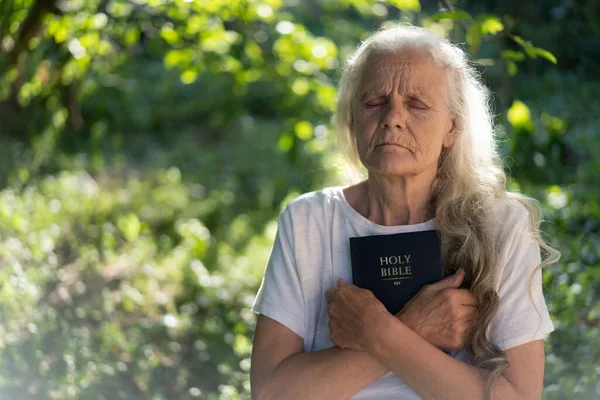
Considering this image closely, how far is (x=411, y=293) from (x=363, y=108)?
490 millimetres

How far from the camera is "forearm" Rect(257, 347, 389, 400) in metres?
1.76

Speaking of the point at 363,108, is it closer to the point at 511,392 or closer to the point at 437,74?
the point at 437,74

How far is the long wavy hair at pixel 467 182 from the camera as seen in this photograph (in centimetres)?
178

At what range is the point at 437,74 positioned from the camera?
1894 millimetres

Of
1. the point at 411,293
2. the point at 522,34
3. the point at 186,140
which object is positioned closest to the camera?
the point at 411,293

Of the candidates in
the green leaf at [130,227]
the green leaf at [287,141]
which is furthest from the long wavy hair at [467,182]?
the green leaf at [130,227]

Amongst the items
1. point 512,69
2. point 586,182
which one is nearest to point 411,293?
point 512,69

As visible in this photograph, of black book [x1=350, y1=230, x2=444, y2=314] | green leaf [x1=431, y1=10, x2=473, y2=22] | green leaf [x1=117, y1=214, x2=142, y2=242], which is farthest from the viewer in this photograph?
green leaf [x1=117, y1=214, x2=142, y2=242]

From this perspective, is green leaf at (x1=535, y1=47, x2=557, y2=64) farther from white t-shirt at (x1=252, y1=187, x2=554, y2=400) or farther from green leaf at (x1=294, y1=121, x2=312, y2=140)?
green leaf at (x1=294, y1=121, x2=312, y2=140)

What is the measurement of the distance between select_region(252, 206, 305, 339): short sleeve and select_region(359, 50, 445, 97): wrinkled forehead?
422mm

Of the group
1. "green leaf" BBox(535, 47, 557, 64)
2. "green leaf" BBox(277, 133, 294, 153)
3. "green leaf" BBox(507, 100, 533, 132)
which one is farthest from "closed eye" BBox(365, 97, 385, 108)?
"green leaf" BBox(507, 100, 533, 132)

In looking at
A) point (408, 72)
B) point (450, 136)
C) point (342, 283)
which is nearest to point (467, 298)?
point (342, 283)

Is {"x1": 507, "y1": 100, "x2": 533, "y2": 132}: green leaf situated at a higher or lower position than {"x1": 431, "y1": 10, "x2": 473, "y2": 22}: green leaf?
lower

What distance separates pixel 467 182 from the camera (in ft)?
6.41
